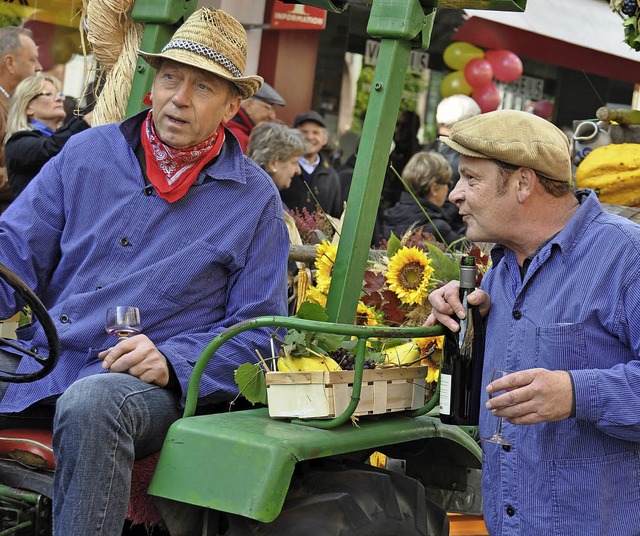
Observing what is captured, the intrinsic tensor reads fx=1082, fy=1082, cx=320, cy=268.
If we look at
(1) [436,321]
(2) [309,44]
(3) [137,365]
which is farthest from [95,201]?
(2) [309,44]

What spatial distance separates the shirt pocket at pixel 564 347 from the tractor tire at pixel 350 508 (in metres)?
0.60

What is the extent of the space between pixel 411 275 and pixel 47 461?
139 cm

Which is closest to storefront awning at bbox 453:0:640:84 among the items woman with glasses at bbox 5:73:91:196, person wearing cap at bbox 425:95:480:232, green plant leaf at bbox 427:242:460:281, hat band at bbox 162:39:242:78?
person wearing cap at bbox 425:95:480:232

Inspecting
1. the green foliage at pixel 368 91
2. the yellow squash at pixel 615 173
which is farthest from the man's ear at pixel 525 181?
the green foliage at pixel 368 91

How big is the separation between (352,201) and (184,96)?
26.9 inches

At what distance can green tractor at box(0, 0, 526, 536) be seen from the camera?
9.15ft

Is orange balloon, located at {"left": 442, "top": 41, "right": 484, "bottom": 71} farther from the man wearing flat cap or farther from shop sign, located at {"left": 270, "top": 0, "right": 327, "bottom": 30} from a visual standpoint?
the man wearing flat cap

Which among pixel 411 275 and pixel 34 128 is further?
pixel 34 128

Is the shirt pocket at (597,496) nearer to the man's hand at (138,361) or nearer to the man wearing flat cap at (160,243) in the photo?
the man wearing flat cap at (160,243)

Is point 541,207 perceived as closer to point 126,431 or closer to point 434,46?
point 126,431

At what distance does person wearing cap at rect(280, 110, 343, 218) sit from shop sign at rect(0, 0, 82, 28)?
2.29 meters

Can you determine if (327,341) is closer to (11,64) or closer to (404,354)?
(404,354)

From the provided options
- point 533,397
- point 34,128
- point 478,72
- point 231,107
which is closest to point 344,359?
point 533,397

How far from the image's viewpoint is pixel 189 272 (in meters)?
3.42
